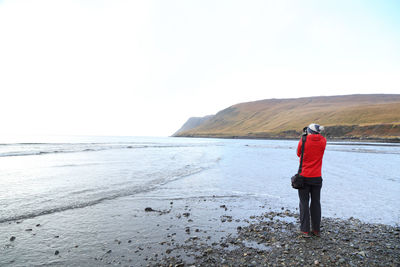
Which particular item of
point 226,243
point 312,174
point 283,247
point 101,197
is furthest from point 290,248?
point 101,197

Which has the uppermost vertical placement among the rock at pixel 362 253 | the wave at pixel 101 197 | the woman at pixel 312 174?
the woman at pixel 312 174

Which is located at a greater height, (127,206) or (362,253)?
(127,206)

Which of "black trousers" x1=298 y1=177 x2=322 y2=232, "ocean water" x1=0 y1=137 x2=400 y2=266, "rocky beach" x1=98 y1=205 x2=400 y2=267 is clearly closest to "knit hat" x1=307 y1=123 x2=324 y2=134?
"black trousers" x1=298 y1=177 x2=322 y2=232

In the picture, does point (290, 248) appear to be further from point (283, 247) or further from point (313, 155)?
point (313, 155)

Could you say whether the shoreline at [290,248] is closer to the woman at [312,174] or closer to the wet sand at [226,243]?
the wet sand at [226,243]

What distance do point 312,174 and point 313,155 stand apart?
0.56m

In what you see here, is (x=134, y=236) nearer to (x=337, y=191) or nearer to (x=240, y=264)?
(x=240, y=264)

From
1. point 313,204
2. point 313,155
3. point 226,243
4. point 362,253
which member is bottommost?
point 362,253

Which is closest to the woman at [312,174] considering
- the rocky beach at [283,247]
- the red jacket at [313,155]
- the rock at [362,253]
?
the red jacket at [313,155]

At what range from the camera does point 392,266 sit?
197 inches

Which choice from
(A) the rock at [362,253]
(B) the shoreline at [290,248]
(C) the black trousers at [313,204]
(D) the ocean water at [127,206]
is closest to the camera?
(B) the shoreline at [290,248]

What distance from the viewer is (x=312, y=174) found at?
22.2ft

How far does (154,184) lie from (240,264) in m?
10.2

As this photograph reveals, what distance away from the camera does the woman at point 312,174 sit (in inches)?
262
